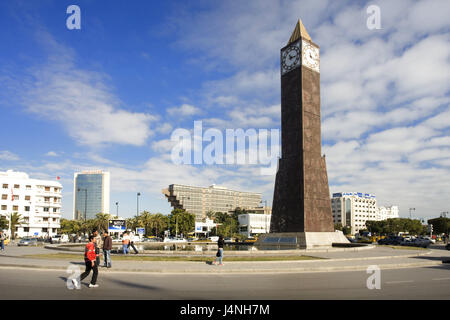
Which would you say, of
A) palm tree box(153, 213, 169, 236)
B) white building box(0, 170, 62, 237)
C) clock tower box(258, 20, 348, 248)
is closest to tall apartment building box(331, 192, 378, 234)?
palm tree box(153, 213, 169, 236)

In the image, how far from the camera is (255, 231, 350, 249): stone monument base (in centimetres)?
3991

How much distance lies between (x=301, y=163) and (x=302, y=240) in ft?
31.1

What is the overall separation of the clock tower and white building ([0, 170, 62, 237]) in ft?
246

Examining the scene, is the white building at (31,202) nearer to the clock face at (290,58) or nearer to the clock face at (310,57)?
the clock face at (290,58)

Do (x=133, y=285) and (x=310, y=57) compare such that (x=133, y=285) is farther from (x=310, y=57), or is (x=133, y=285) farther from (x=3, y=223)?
(x=3, y=223)

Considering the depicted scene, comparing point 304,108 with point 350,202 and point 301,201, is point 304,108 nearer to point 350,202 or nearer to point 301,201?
point 301,201

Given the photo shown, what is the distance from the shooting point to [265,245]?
4238 centimetres

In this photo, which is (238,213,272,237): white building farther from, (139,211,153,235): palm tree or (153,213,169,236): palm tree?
(139,211,153,235): palm tree

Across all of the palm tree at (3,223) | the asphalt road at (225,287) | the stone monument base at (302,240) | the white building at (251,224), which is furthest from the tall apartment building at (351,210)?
the asphalt road at (225,287)

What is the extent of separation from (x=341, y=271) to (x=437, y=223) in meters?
111

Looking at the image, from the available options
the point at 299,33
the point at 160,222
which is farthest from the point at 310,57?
the point at 160,222

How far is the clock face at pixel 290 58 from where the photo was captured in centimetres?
4609

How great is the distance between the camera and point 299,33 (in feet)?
154
